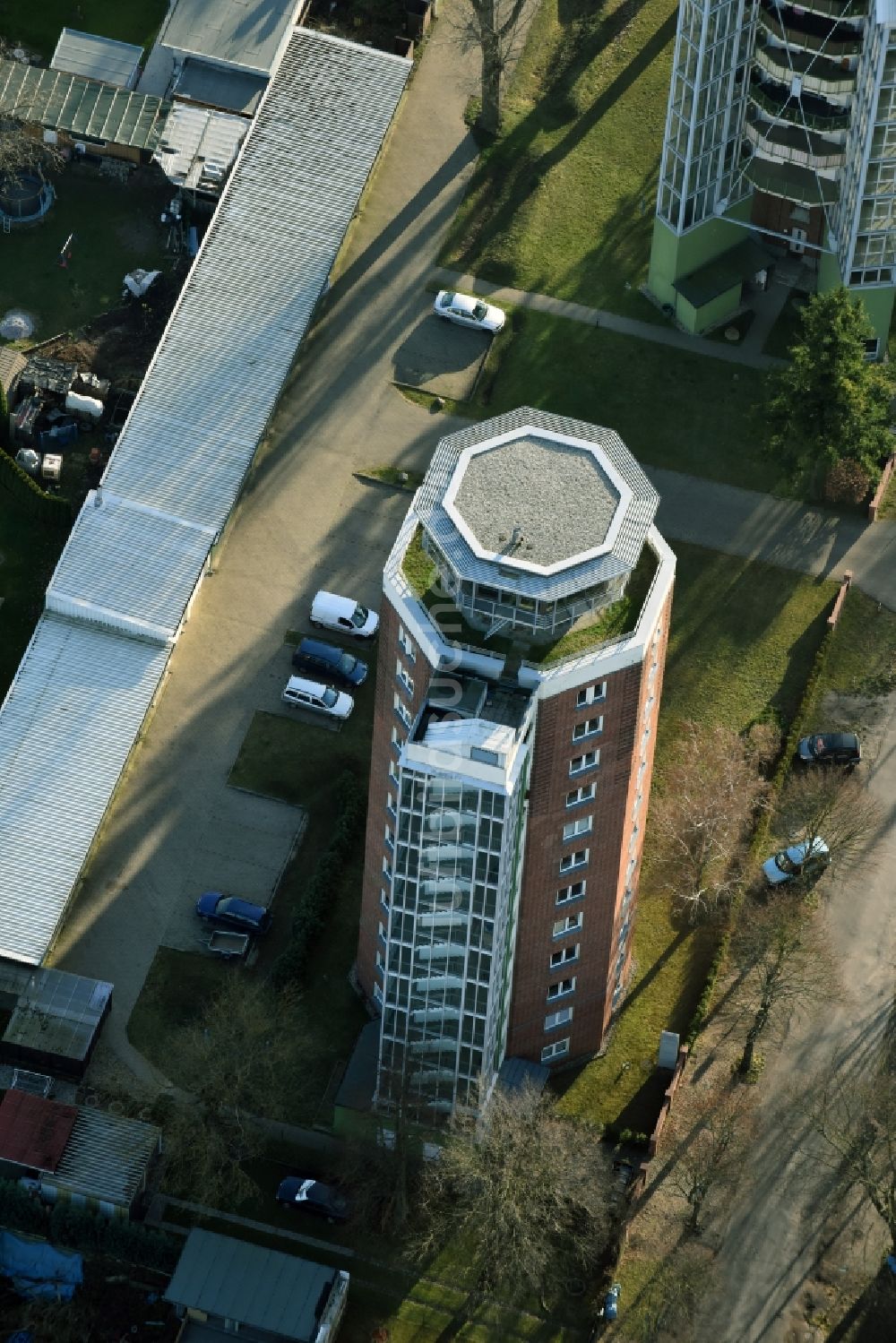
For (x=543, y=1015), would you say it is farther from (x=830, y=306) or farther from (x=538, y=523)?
(x=830, y=306)

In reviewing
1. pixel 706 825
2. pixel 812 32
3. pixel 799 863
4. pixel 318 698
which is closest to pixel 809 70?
pixel 812 32

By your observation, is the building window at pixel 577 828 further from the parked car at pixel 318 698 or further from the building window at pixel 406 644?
the parked car at pixel 318 698

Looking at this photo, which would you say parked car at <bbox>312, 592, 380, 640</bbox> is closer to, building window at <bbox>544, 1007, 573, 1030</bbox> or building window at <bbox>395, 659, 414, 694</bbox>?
building window at <bbox>544, 1007, 573, 1030</bbox>

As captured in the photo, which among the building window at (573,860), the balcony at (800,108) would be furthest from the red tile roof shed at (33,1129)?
the balcony at (800,108)

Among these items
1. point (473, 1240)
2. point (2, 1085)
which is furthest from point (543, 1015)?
point (2, 1085)

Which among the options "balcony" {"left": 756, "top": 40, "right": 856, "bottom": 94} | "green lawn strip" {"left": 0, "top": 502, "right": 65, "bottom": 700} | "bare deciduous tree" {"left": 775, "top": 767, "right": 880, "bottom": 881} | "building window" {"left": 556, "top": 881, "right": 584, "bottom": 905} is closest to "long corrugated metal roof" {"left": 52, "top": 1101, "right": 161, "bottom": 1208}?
"building window" {"left": 556, "top": 881, "right": 584, "bottom": 905}

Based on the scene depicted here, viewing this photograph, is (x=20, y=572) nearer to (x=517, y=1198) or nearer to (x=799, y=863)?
(x=799, y=863)
